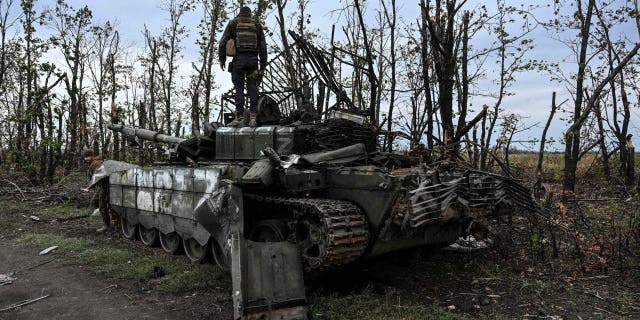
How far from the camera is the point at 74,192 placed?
1656cm

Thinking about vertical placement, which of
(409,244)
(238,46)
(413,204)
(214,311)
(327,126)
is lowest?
(214,311)

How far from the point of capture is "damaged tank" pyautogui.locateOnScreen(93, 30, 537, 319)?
19.7 ft

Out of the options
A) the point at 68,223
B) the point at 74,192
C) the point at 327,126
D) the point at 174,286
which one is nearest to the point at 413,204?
the point at 327,126

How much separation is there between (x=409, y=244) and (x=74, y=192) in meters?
12.9

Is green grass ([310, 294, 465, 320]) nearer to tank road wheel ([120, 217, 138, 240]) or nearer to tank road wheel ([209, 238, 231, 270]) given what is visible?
tank road wheel ([209, 238, 231, 270])

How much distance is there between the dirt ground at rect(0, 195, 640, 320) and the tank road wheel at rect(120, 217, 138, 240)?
1.78m

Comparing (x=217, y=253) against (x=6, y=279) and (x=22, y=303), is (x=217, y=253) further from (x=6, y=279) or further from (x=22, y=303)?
(x=6, y=279)

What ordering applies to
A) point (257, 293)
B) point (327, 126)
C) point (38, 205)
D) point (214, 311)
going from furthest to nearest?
point (38, 205) → point (327, 126) → point (214, 311) → point (257, 293)

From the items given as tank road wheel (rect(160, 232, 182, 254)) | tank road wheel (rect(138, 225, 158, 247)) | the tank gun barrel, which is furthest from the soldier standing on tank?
tank road wheel (rect(138, 225, 158, 247))

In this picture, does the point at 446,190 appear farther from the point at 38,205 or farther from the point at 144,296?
the point at 38,205

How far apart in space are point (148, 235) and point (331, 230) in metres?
6.08

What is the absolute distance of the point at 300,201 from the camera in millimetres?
6492

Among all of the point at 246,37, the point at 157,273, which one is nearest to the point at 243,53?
the point at 246,37

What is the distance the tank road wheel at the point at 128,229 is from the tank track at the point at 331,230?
5.80 meters
